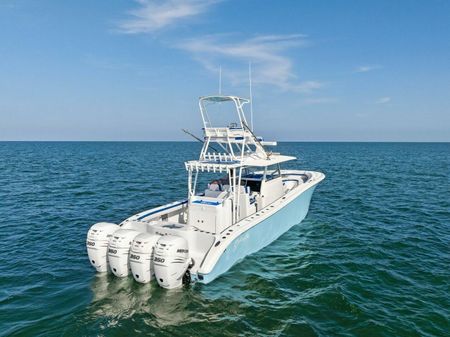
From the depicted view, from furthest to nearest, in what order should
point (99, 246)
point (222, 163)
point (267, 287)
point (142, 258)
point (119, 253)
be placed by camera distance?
1. point (222, 163)
2. point (267, 287)
3. point (99, 246)
4. point (119, 253)
5. point (142, 258)

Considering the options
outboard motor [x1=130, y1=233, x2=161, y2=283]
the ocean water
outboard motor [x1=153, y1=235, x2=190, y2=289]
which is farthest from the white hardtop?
outboard motor [x1=130, y1=233, x2=161, y2=283]

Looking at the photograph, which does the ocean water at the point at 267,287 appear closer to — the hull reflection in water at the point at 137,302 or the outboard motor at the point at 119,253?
the hull reflection in water at the point at 137,302

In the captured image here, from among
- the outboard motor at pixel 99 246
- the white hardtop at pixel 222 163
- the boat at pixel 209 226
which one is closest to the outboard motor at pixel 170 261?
the boat at pixel 209 226

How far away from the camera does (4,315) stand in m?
6.93

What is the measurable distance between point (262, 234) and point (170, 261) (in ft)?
12.5

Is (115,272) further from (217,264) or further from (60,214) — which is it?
(60,214)

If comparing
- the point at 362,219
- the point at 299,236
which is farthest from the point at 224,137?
the point at 362,219

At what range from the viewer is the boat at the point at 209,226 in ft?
25.1

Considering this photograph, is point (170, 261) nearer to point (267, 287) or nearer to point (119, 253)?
point (119, 253)

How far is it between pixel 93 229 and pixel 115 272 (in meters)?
1.28

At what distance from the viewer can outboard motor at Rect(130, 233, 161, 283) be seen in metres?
7.57

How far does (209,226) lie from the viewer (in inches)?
372

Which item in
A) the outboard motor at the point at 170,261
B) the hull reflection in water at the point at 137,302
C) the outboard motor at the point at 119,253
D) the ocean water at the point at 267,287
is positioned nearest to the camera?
the ocean water at the point at 267,287

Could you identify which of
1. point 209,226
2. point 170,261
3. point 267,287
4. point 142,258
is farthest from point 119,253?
point 267,287
